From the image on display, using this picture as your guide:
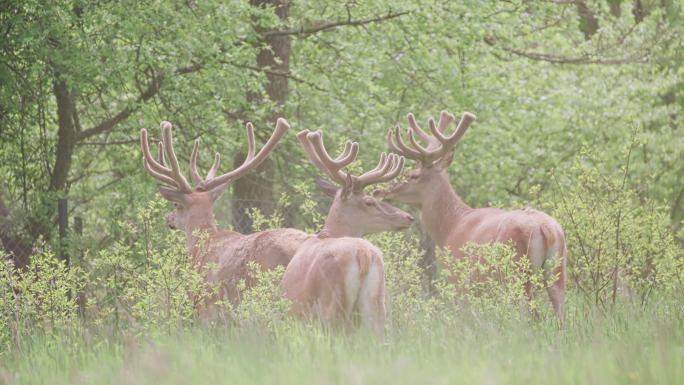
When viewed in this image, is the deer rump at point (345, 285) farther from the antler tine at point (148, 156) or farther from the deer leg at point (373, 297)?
the antler tine at point (148, 156)

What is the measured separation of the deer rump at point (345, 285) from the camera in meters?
7.55

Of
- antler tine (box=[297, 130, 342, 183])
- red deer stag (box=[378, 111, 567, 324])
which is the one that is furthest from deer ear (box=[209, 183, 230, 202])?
red deer stag (box=[378, 111, 567, 324])

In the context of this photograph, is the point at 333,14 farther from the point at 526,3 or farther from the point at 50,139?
the point at 50,139

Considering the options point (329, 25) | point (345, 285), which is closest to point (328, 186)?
point (345, 285)

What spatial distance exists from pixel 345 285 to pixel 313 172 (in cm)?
690

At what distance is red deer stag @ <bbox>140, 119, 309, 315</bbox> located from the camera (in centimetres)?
891

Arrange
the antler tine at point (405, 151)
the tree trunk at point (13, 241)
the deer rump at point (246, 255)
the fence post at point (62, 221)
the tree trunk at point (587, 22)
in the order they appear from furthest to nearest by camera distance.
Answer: the tree trunk at point (587, 22) < the tree trunk at point (13, 241) < the fence post at point (62, 221) < the antler tine at point (405, 151) < the deer rump at point (246, 255)

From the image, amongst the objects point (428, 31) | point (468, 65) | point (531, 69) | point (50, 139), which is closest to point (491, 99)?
point (468, 65)

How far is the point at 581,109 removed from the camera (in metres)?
17.4

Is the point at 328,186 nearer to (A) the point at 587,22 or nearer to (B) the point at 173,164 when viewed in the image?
(B) the point at 173,164

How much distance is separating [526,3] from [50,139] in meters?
6.51

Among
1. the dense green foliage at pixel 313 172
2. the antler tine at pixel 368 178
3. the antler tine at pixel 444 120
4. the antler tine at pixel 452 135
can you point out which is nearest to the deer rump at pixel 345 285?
the dense green foliage at pixel 313 172

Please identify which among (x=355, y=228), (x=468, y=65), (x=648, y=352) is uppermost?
(x=468, y=65)

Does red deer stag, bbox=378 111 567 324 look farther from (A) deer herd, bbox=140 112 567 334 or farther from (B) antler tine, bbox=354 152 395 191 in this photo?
(B) antler tine, bbox=354 152 395 191
